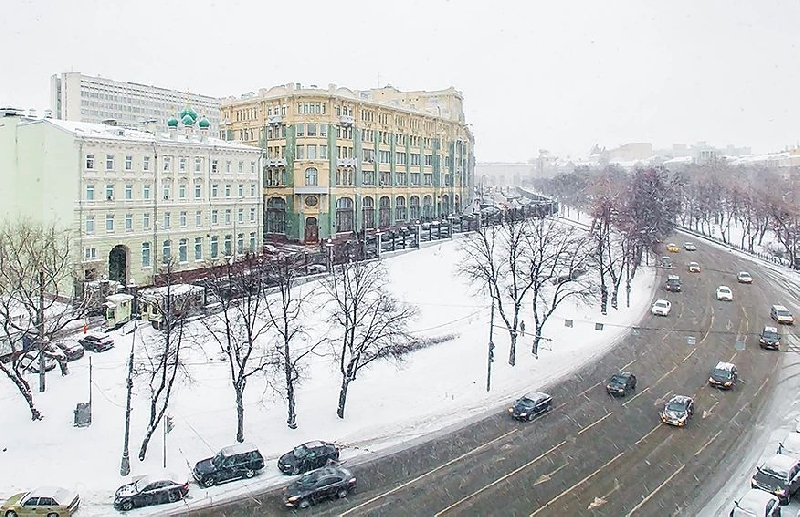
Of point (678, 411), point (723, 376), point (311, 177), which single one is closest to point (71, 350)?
point (678, 411)

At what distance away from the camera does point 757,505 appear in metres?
20.0

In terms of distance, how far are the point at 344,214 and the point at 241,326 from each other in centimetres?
4148

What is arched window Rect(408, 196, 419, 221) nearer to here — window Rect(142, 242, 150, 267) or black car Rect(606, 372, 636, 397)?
window Rect(142, 242, 150, 267)

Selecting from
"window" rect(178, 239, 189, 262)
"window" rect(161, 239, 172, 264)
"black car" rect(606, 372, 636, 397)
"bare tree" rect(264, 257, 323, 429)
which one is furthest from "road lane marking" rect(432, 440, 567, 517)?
"window" rect(178, 239, 189, 262)

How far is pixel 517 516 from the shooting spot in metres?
21.0

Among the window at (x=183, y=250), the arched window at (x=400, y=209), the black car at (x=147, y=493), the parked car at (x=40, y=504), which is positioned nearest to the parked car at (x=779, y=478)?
the black car at (x=147, y=493)

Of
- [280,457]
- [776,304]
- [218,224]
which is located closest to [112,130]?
[218,224]

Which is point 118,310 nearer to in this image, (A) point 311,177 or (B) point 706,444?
(A) point 311,177

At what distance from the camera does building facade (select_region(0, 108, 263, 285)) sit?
44.7 m

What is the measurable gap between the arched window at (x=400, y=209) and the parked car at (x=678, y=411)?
53.6 m

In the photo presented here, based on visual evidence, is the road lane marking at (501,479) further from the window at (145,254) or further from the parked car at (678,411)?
the window at (145,254)

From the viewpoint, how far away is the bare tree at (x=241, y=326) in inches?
1091

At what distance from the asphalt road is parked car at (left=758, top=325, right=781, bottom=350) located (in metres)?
1.03

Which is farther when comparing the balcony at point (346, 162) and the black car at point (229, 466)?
the balcony at point (346, 162)
